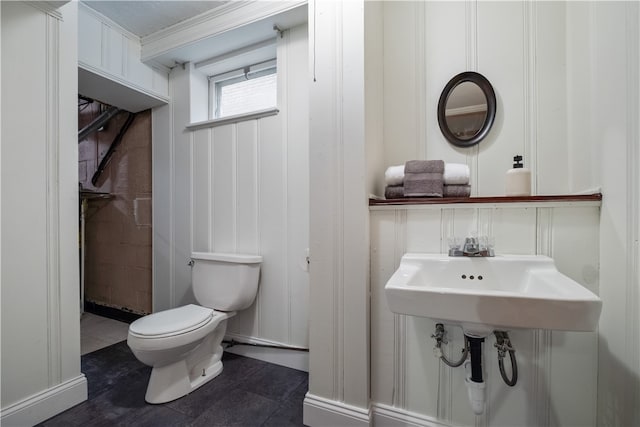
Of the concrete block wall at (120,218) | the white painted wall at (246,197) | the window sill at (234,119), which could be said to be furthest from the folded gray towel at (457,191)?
the concrete block wall at (120,218)

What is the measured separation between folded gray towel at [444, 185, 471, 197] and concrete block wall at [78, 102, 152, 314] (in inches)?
87.8

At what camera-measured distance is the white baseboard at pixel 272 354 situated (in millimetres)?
1698

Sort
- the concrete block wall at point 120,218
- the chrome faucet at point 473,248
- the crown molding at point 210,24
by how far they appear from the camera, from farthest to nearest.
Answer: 1. the concrete block wall at point 120,218
2. the crown molding at point 210,24
3. the chrome faucet at point 473,248

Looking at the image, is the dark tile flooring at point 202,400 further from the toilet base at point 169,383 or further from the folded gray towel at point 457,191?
the folded gray towel at point 457,191

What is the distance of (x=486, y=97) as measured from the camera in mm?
1300

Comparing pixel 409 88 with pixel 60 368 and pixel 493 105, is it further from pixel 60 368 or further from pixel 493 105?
pixel 60 368

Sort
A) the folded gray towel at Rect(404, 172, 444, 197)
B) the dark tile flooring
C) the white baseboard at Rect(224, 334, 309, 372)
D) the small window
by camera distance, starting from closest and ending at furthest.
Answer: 1. the folded gray towel at Rect(404, 172, 444, 197)
2. the dark tile flooring
3. the white baseboard at Rect(224, 334, 309, 372)
4. the small window

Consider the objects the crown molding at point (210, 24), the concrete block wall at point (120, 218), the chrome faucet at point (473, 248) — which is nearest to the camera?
the chrome faucet at point (473, 248)

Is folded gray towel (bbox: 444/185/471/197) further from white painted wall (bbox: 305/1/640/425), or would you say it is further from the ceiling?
the ceiling

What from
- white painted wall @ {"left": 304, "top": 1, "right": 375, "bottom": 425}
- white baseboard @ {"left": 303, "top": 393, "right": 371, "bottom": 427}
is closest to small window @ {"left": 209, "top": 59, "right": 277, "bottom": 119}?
white painted wall @ {"left": 304, "top": 1, "right": 375, "bottom": 425}

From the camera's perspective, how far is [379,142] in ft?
4.52

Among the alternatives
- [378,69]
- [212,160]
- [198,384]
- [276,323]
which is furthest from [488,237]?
[212,160]

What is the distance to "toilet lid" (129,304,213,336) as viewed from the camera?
131 centimetres

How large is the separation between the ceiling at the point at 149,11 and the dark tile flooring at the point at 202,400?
2.21 m
